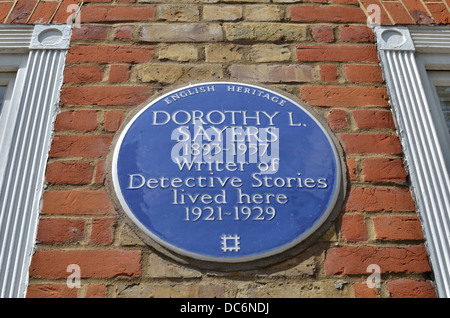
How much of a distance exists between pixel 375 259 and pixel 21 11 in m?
1.89

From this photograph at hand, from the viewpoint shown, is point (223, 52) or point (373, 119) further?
point (223, 52)

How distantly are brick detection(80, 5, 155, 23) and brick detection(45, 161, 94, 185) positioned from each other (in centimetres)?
77

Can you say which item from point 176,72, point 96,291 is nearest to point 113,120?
point 176,72

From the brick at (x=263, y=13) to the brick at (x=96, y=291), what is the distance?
1.38m

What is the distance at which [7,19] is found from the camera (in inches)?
93.1

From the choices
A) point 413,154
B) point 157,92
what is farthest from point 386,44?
point 157,92

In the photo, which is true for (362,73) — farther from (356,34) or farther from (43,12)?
(43,12)

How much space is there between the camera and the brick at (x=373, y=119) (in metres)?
2.11

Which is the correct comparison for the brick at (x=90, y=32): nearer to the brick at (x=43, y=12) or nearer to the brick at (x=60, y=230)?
the brick at (x=43, y=12)

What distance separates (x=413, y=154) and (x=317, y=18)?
81 cm

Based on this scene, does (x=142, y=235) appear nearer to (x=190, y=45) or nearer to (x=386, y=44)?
(x=190, y=45)

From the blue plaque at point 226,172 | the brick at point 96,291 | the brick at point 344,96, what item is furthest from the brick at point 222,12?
the brick at point 96,291

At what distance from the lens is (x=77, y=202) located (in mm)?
1881

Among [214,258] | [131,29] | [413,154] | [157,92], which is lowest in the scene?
[214,258]
